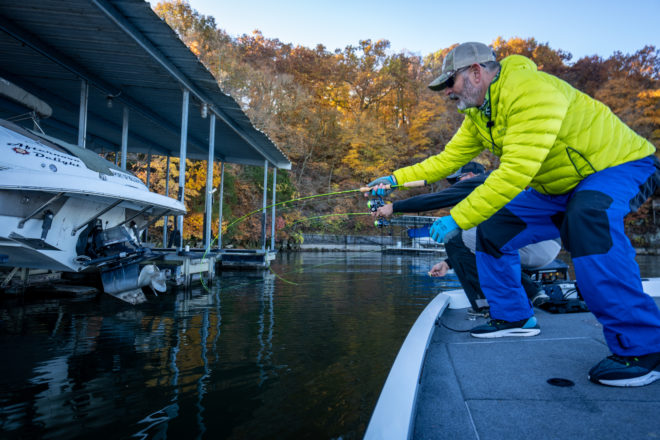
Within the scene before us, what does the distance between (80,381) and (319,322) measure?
7.61 feet

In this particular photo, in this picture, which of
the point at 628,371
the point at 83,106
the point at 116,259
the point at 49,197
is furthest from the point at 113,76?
the point at 628,371

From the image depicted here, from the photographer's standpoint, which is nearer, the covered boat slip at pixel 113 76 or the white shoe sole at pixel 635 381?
the white shoe sole at pixel 635 381

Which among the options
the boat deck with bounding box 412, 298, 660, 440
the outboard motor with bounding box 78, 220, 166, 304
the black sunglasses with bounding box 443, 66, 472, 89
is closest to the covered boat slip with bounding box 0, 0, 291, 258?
the outboard motor with bounding box 78, 220, 166, 304

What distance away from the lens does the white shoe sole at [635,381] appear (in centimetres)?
136

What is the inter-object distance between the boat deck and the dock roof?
514cm

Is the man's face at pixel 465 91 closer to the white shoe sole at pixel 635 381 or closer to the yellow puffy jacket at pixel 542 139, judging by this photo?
the yellow puffy jacket at pixel 542 139

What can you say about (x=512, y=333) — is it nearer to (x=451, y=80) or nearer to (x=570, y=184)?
(x=570, y=184)

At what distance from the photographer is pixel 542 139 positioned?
5.23 ft

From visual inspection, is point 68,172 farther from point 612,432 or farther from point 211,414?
point 612,432

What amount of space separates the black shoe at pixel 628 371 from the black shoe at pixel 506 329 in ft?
2.39

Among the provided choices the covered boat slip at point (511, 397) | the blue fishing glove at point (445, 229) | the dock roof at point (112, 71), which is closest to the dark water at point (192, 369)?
the covered boat slip at point (511, 397)

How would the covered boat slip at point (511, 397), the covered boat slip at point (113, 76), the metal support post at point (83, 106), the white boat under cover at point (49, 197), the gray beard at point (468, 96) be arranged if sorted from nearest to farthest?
1. the covered boat slip at point (511, 397)
2. the gray beard at point (468, 96)
3. the white boat under cover at point (49, 197)
4. the covered boat slip at point (113, 76)
5. the metal support post at point (83, 106)

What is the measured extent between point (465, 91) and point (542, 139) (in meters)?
0.48

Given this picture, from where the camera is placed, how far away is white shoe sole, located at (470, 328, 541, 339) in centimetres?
214
